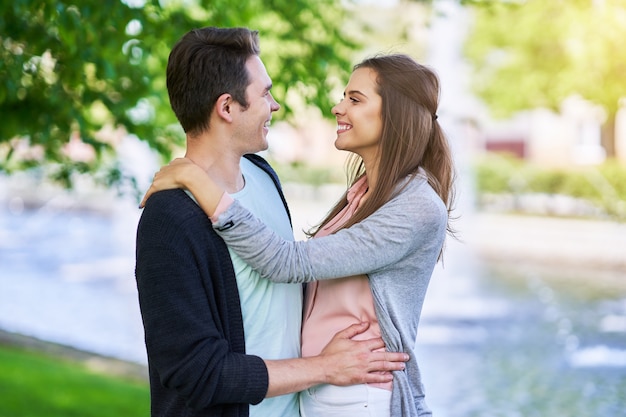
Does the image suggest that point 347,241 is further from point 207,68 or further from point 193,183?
point 207,68

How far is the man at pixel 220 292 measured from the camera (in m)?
1.88

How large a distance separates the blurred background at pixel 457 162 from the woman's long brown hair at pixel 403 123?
368 millimetres

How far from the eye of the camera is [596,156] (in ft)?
91.9

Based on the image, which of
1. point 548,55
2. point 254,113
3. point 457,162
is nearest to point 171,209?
point 254,113

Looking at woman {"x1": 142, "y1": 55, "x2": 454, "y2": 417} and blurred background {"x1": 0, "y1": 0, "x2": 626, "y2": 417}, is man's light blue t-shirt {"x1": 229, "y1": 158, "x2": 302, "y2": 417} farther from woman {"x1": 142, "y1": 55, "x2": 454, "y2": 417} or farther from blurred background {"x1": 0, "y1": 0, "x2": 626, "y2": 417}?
blurred background {"x1": 0, "y1": 0, "x2": 626, "y2": 417}

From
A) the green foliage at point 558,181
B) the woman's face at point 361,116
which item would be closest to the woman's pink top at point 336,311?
the woman's face at point 361,116

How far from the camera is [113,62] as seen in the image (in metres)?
4.54

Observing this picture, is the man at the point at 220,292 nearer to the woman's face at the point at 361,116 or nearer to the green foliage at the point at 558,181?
the woman's face at the point at 361,116

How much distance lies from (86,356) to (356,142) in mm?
7361

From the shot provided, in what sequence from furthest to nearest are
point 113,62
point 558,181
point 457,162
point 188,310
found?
point 558,181 < point 113,62 < point 457,162 < point 188,310

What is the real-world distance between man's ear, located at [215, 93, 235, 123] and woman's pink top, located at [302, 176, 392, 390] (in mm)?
486

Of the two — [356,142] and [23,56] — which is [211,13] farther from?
[356,142]

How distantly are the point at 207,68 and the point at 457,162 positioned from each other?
1.29 m

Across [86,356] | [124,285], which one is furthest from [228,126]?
[124,285]
